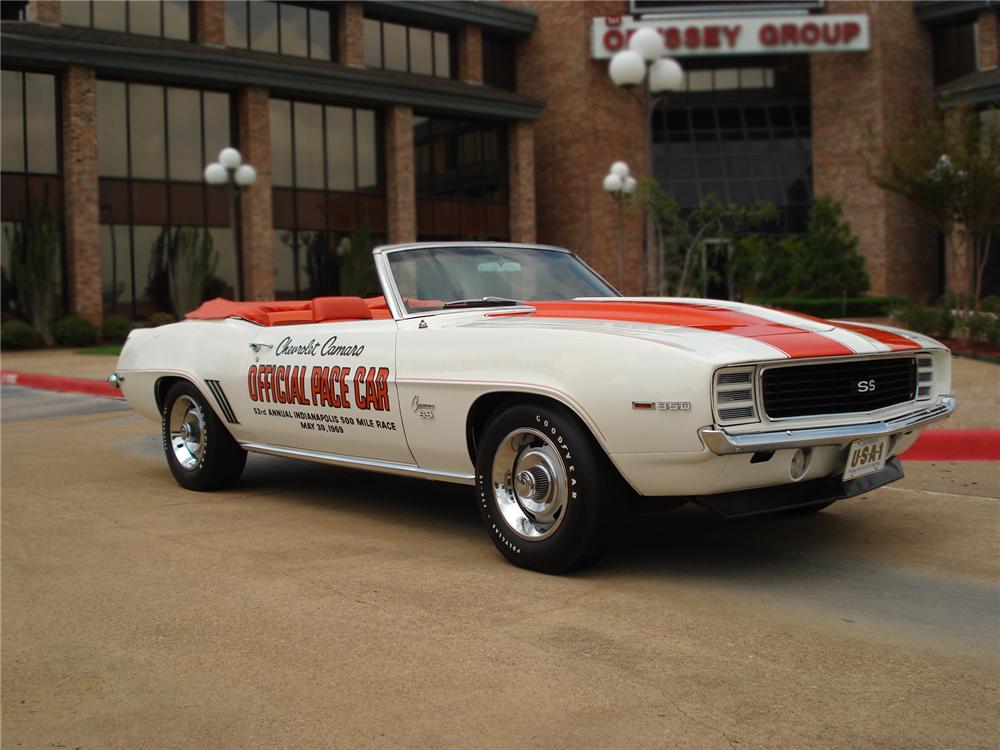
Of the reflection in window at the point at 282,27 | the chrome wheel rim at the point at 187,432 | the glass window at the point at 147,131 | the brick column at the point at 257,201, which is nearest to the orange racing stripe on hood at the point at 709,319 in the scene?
the chrome wheel rim at the point at 187,432

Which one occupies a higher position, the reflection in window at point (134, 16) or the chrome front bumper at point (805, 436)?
A: the reflection in window at point (134, 16)

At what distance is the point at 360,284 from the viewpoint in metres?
31.1

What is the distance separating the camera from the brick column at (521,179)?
3688 cm

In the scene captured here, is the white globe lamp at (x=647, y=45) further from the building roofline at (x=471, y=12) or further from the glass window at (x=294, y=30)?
the glass window at (x=294, y=30)

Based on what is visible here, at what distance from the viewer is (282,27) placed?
33688 mm

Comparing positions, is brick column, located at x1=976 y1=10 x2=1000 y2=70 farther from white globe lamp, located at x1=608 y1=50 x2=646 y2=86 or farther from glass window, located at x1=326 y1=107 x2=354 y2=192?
white globe lamp, located at x1=608 y1=50 x2=646 y2=86

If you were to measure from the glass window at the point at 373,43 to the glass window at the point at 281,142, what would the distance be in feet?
13.7

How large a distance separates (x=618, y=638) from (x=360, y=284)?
91.9 feet

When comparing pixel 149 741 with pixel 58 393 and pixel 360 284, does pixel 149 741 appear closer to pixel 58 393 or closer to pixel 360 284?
pixel 58 393

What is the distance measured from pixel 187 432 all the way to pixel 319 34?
30.2 meters

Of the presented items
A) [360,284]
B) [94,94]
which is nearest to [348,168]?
[360,284]

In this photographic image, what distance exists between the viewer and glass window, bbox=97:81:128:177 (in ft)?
96.5

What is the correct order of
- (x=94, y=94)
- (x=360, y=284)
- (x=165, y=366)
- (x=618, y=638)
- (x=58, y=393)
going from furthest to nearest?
(x=360, y=284)
(x=94, y=94)
(x=58, y=393)
(x=165, y=366)
(x=618, y=638)

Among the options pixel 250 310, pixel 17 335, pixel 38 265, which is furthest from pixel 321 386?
pixel 38 265
